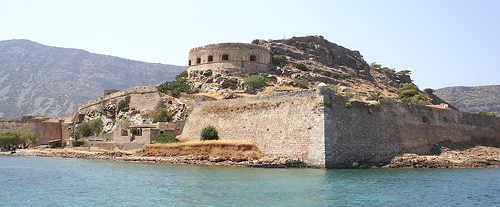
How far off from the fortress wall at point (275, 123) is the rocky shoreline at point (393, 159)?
0.94 m

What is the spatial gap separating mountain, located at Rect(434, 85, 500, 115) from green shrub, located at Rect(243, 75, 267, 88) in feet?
205

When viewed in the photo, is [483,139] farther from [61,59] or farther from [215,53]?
[61,59]

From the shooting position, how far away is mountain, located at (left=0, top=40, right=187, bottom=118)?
130800 mm

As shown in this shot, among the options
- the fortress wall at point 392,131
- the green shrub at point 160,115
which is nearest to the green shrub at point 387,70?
the fortress wall at point 392,131

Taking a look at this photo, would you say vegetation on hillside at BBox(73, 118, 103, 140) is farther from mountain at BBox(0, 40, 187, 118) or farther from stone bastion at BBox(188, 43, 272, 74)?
mountain at BBox(0, 40, 187, 118)

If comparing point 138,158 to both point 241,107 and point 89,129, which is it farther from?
point 89,129

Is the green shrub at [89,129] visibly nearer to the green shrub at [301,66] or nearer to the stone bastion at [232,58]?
the stone bastion at [232,58]

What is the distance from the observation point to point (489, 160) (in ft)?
101

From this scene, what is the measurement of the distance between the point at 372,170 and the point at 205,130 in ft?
36.3

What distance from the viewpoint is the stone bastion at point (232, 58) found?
1898 inches

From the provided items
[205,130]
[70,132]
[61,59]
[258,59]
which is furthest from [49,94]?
[205,130]

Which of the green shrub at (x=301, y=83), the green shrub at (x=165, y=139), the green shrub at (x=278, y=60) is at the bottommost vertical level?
the green shrub at (x=165, y=139)

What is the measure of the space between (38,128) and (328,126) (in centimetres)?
3411

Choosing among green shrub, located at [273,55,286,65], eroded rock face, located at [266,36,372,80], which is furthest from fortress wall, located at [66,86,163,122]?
eroded rock face, located at [266,36,372,80]
